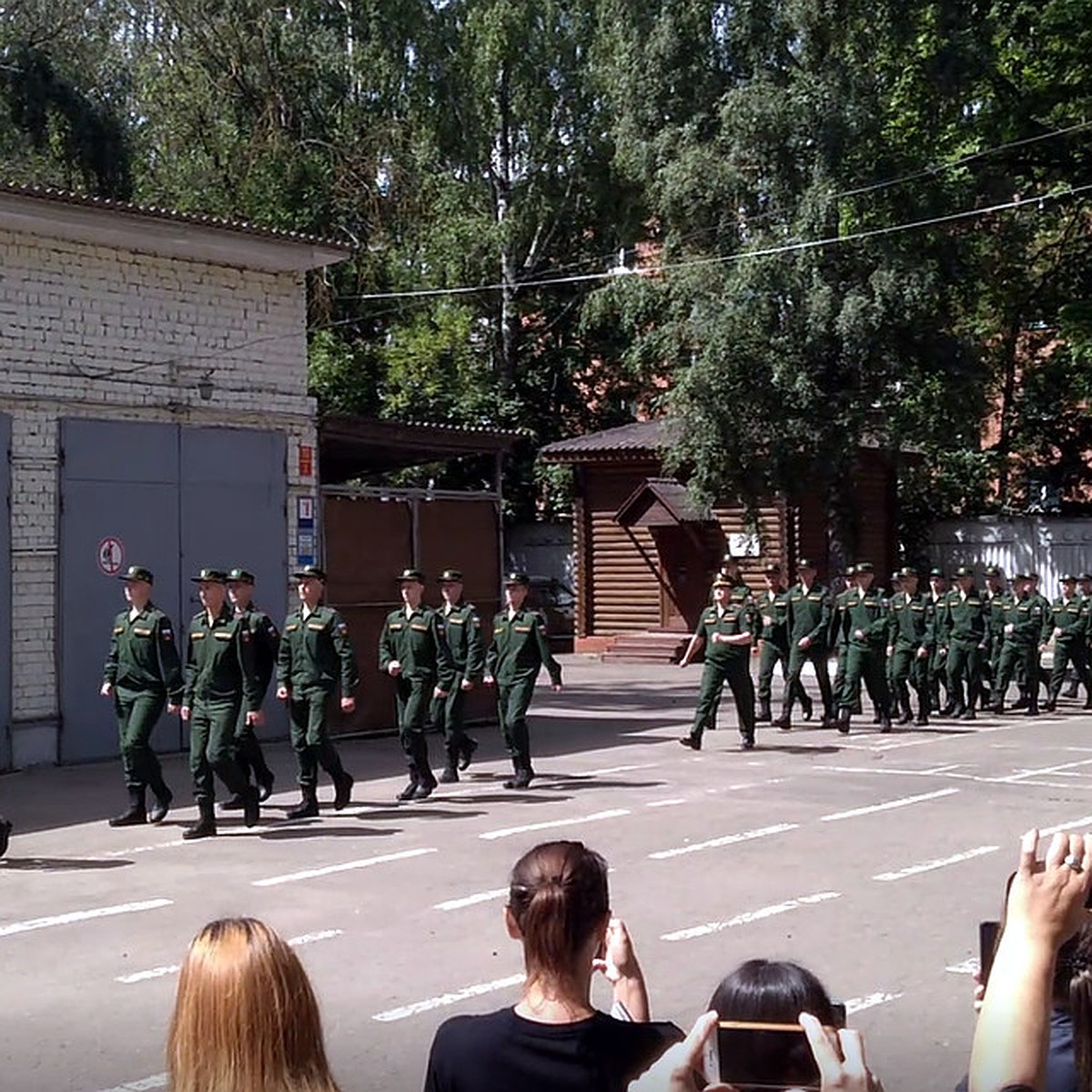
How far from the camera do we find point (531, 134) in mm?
39000

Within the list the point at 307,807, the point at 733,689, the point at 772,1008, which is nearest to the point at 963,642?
the point at 733,689

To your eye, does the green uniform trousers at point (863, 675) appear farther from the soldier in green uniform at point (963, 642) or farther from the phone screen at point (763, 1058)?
the phone screen at point (763, 1058)

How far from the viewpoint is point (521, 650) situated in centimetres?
1534

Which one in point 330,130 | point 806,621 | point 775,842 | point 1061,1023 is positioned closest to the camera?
point 1061,1023

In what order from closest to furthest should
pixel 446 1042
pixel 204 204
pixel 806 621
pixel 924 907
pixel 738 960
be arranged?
pixel 446 1042
pixel 738 960
pixel 924 907
pixel 806 621
pixel 204 204

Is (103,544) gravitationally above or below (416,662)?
above

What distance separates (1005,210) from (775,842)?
2050 centimetres

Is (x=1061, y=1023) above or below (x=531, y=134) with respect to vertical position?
below

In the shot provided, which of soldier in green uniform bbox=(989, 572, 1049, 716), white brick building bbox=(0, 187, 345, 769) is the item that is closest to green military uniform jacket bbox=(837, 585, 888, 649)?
soldier in green uniform bbox=(989, 572, 1049, 716)

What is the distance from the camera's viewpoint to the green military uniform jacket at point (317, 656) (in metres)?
13.7

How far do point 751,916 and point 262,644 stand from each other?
17.0 feet

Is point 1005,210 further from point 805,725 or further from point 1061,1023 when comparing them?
point 1061,1023

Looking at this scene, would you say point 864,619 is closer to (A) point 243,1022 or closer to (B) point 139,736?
(B) point 139,736

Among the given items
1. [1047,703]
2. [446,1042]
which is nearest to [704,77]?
[1047,703]
